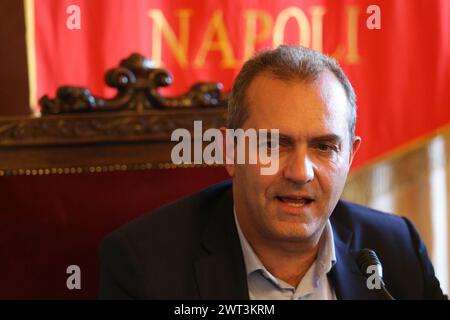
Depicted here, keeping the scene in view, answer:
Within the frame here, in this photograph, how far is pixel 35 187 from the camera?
139 centimetres

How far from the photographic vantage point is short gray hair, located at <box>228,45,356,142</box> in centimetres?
115

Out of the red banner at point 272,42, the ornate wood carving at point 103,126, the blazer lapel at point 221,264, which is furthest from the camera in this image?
the red banner at point 272,42

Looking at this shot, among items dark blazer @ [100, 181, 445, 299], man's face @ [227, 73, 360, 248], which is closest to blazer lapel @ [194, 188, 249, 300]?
dark blazer @ [100, 181, 445, 299]

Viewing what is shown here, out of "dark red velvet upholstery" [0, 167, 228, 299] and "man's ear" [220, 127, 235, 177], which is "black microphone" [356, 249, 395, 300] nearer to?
"man's ear" [220, 127, 235, 177]

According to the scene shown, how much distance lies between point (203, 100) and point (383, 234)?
1.42ft

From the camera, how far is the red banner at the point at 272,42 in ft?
6.75

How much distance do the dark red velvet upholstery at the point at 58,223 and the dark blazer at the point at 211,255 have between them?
15cm

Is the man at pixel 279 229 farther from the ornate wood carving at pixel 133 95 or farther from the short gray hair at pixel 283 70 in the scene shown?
the ornate wood carving at pixel 133 95

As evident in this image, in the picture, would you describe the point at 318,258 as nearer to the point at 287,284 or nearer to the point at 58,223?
the point at 287,284

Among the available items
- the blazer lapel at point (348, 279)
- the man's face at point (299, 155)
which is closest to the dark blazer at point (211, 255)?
the blazer lapel at point (348, 279)

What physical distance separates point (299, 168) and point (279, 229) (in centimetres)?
11

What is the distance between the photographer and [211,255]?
4.06 feet

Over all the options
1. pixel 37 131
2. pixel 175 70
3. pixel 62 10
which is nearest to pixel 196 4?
pixel 175 70

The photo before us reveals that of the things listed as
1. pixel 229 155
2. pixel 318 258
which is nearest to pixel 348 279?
pixel 318 258
